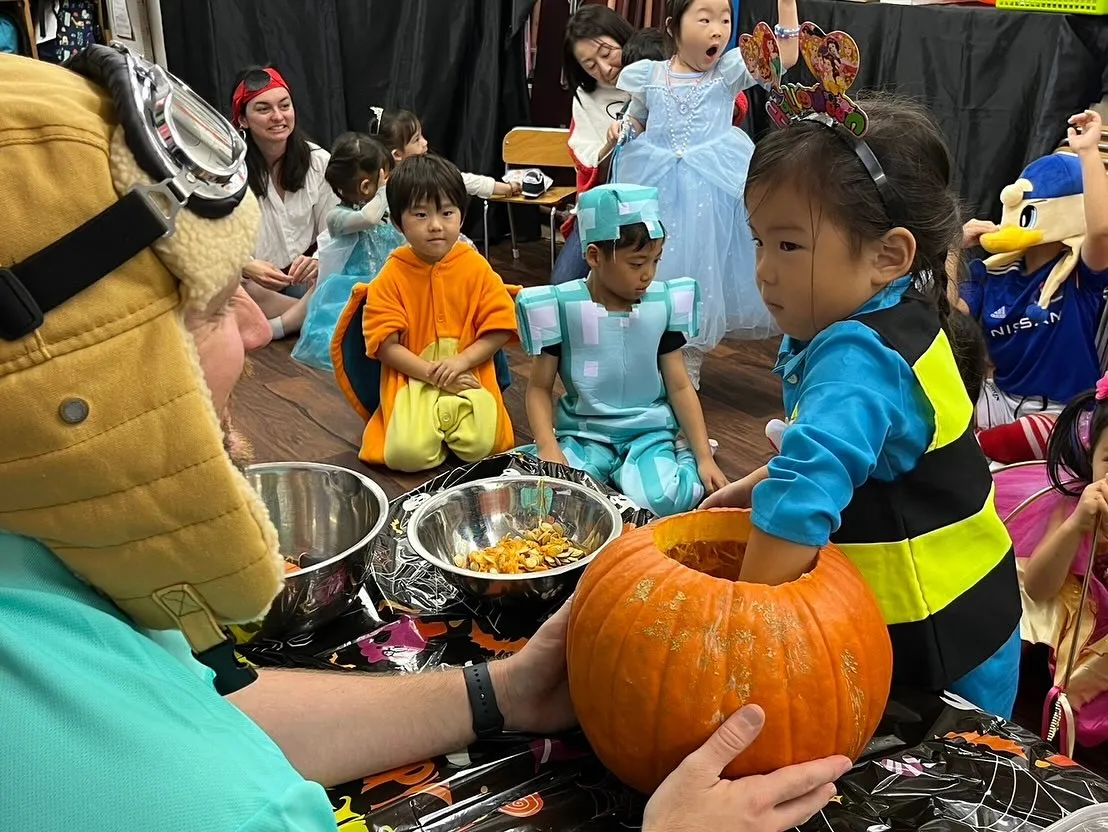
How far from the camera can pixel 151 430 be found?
2.12 feet

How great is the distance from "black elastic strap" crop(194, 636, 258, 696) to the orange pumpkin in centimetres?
38

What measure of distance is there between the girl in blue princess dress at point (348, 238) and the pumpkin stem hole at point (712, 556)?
2.87 metres

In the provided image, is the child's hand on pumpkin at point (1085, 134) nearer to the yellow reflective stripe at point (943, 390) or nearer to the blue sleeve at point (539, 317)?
the blue sleeve at point (539, 317)

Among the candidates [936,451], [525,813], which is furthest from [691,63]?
[525,813]

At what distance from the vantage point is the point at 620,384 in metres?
2.65

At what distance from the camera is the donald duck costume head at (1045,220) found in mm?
2707

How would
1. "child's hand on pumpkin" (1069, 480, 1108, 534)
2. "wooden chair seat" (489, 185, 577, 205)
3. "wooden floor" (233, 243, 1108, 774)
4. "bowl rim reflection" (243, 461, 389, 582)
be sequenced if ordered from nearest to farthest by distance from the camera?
"bowl rim reflection" (243, 461, 389, 582) → "child's hand on pumpkin" (1069, 480, 1108, 534) → "wooden floor" (233, 243, 1108, 774) → "wooden chair seat" (489, 185, 577, 205)

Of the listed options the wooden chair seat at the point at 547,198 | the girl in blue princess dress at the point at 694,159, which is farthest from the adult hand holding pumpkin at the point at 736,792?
the wooden chair seat at the point at 547,198

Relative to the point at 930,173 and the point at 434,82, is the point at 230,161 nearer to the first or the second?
the point at 930,173

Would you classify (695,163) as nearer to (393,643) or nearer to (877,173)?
(877,173)

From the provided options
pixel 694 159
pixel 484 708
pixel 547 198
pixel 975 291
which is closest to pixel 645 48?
pixel 694 159

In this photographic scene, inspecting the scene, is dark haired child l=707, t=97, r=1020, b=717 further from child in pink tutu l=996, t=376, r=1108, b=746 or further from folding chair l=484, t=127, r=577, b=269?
folding chair l=484, t=127, r=577, b=269

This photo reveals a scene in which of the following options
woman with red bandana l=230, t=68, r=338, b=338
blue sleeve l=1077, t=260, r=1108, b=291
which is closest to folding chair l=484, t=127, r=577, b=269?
woman with red bandana l=230, t=68, r=338, b=338

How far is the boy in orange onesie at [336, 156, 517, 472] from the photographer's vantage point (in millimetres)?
2871
